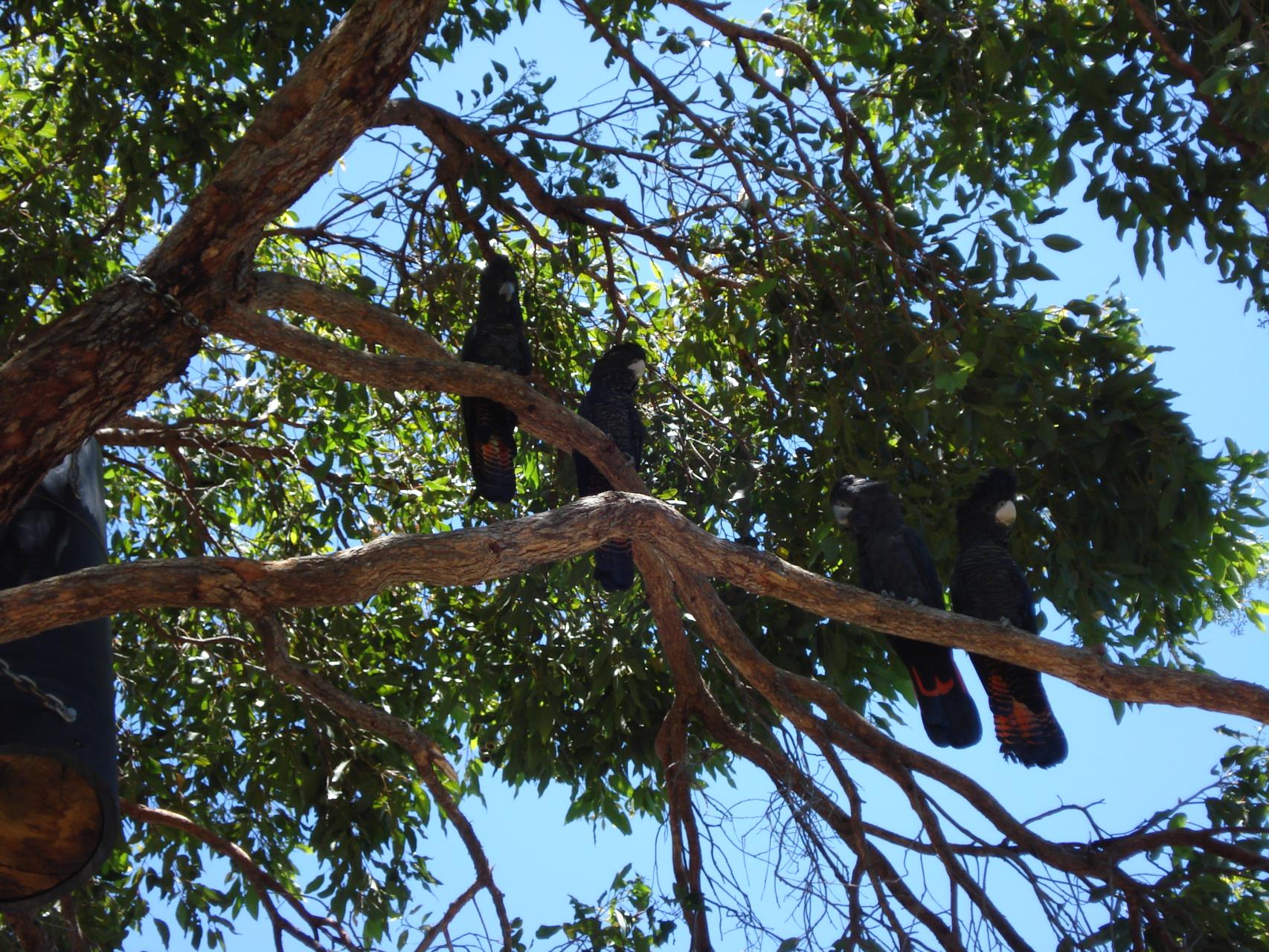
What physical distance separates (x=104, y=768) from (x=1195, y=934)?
278 centimetres

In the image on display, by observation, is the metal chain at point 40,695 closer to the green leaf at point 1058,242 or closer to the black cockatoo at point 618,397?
the black cockatoo at point 618,397

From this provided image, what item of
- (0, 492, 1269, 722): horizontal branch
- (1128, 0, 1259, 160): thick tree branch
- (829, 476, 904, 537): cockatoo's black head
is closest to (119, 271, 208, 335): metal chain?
(0, 492, 1269, 722): horizontal branch

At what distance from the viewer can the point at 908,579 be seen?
3.99 metres

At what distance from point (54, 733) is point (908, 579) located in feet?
8.74

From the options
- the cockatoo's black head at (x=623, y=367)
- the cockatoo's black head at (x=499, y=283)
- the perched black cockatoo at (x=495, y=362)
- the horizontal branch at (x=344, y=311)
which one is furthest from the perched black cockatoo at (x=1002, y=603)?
the cockatoo's black head at (x=499, y=283)

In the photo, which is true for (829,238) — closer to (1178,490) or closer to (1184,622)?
(1178,490)

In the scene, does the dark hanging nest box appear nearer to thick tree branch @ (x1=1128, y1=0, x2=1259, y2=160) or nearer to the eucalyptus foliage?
the eucalyptus foliage

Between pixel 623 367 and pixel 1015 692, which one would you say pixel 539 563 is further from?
pixel 623 367

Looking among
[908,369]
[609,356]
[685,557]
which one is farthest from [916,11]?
[685,557]

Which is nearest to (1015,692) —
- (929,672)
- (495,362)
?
(929,672)

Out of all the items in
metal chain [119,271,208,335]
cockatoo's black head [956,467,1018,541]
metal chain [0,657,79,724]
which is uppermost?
metal chain [119,271,208,335]

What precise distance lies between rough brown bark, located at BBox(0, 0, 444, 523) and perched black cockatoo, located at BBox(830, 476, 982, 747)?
82.2 inches

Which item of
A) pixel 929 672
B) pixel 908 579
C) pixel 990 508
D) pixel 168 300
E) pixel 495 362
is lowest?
pixel 929 672

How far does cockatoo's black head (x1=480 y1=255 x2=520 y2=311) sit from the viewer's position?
4824 mm
